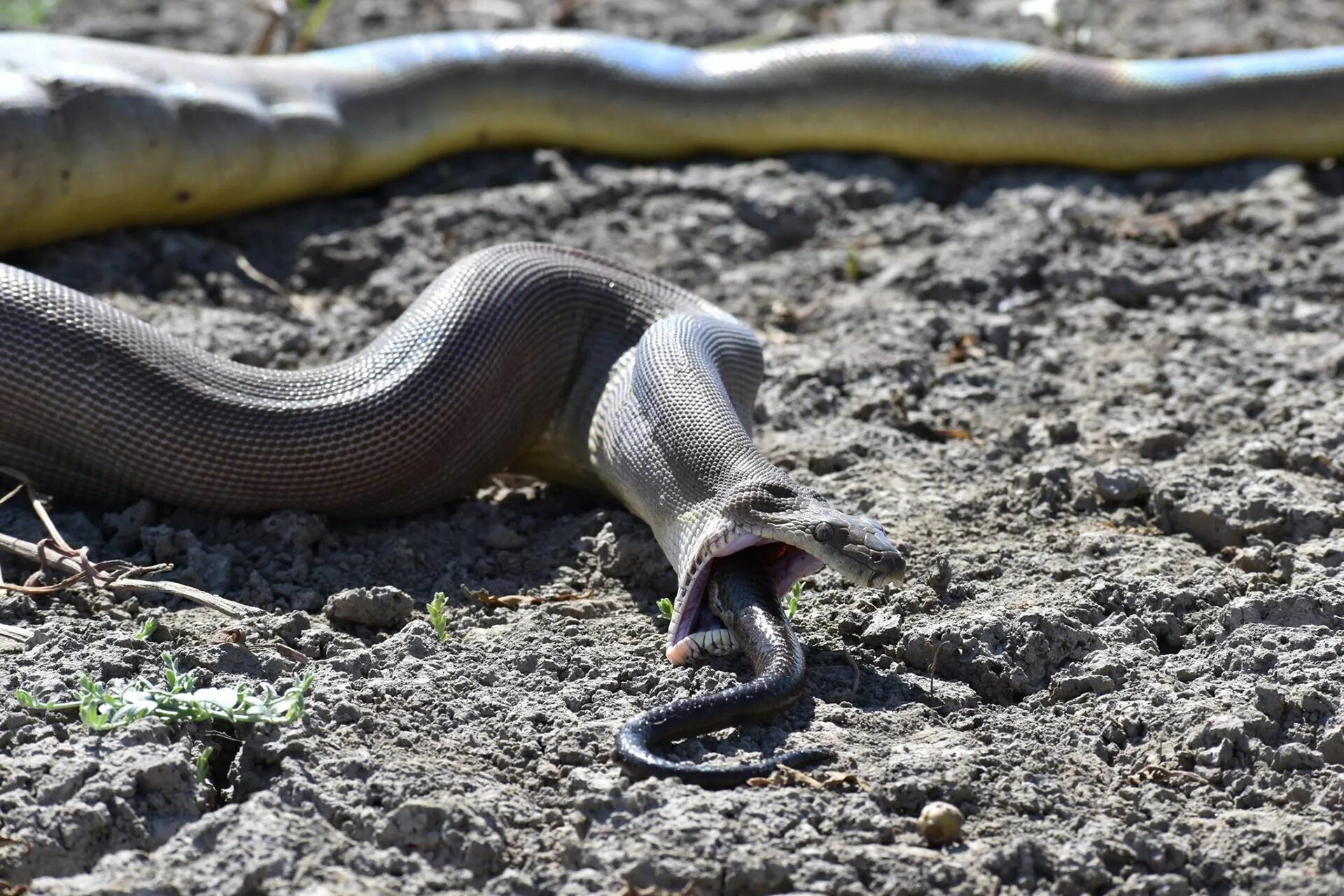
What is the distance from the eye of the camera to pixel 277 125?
24.3ft

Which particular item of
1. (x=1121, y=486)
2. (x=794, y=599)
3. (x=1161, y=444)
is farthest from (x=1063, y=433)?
(x=794, y=599)

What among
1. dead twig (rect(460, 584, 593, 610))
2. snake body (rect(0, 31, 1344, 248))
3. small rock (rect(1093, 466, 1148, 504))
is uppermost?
snake body (rect(0, 31, 1344, 248))

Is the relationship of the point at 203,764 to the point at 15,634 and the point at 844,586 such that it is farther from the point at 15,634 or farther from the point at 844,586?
the point at 844,586

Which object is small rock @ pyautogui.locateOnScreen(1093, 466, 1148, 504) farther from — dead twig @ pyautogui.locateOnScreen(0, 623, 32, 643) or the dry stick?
dead twig @ pyautogui.locateOnScreen(0, 623, 32, 643)

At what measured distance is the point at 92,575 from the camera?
4.54 metres

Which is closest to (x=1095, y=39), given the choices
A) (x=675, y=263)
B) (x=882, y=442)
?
(x=675, y=263)

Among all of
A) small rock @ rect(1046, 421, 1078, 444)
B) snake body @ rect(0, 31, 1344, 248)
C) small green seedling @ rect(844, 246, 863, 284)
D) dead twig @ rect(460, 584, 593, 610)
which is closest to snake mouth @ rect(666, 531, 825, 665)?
dead twig @ rect(460, 584, 593, 610)

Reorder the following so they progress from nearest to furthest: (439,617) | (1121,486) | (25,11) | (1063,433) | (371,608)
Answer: (439,617) → (371,608) → (1121,486) → (1063,433) → (25,11)

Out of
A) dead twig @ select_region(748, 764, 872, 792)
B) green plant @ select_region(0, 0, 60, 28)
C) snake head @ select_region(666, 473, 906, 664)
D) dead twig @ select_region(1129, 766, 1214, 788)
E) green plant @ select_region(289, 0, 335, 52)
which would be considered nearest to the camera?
dead twig @ select_region(748, 764, 872, 792)

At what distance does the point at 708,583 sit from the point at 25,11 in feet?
20.9

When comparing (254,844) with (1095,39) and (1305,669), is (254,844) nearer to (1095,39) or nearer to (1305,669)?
(1305,669)

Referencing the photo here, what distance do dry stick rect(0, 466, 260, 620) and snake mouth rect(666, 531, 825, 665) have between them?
3.98 feet

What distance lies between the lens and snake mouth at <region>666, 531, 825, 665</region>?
175 inches

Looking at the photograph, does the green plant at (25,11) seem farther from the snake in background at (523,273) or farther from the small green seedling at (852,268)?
the small green seedling at (852,268)
